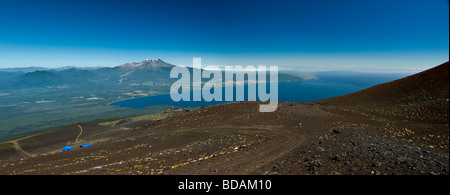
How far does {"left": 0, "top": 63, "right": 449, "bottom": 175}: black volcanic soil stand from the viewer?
18.9 ft

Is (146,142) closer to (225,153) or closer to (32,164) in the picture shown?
(32,164)

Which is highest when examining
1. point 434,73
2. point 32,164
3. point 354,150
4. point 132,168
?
point 434,73

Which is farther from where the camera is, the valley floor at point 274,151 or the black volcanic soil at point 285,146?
the black volcanic soil at point 285,146

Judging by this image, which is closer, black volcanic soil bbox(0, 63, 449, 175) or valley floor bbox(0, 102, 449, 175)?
valley floor bbox(0, 102, 449, 175)

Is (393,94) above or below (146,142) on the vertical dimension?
above

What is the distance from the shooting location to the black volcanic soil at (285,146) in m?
5.75

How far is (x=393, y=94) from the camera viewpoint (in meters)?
20.3

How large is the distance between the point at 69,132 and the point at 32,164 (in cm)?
3595

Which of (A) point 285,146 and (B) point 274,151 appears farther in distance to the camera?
(A) point 285,146

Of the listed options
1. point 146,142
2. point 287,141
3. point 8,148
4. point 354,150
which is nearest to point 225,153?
point 287,141

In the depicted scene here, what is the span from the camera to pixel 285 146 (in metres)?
9.07
